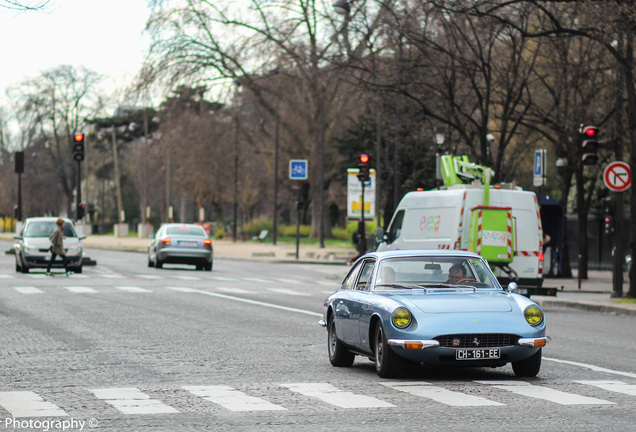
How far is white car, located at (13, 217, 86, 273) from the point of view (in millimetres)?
35688

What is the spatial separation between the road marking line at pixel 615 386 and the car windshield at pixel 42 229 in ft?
88.6

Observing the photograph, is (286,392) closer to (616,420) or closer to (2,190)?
(616,420)

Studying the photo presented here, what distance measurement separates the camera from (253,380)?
1141 cm

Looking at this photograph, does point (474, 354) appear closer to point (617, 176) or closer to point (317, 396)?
point (317, 396)

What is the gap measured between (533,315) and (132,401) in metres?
4.03

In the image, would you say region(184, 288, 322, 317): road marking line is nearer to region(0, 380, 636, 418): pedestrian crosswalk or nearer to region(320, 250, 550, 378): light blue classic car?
region(320, 250, 550, 378): light blue classic car

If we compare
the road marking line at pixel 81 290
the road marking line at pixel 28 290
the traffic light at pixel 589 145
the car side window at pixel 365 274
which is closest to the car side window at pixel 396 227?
the traffic light at pixel 589 145

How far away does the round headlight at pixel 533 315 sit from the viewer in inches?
444

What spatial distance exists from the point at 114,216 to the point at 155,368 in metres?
120

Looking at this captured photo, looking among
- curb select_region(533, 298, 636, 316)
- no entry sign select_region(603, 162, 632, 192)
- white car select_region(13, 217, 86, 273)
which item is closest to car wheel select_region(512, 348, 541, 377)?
curb select_region(533, 298, 636, 316)

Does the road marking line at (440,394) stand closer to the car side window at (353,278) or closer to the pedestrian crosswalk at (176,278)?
the car side window at (353,278)

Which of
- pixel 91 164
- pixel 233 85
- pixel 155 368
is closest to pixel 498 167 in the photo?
pixel 155 368

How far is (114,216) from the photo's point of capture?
130 meters

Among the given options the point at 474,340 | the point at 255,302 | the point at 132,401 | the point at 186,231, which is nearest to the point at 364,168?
the point at 186,231
